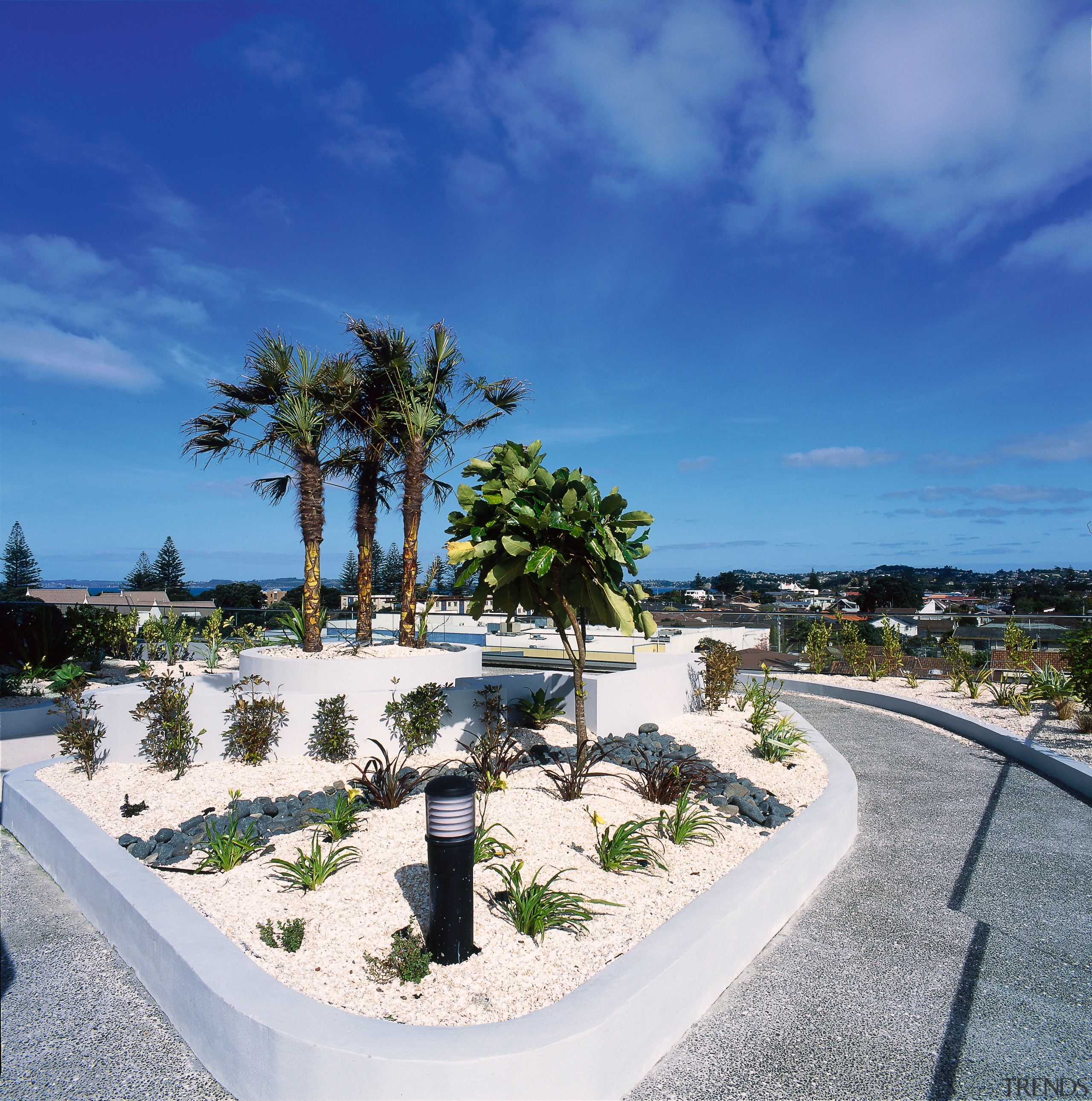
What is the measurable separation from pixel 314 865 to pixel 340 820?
2.07ft

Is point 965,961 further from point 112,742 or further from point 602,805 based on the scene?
point 112,742

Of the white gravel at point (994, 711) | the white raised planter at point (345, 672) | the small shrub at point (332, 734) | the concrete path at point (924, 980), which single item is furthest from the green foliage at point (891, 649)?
the small shrub at point (332, 734)

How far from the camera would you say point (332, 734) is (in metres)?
6.16

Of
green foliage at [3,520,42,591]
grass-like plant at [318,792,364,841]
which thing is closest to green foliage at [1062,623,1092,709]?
grass-like plant at [318,792,364,841]

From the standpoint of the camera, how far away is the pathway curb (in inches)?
252

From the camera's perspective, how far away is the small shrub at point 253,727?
6.05 metres

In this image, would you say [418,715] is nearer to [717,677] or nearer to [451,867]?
[451,867]

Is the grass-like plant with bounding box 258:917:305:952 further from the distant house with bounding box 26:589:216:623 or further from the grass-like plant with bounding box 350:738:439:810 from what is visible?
the distant house with bounding box 26:589:216:623

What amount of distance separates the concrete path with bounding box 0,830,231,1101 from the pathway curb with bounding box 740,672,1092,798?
23.8 feet

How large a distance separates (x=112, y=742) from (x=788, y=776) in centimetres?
639

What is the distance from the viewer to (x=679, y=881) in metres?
3.88

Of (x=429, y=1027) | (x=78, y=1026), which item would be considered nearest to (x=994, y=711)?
(x=429, y=1027)

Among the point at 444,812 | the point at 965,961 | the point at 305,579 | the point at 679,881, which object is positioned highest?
the point at 305,579

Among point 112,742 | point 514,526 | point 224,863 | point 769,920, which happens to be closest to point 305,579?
point 112,742
